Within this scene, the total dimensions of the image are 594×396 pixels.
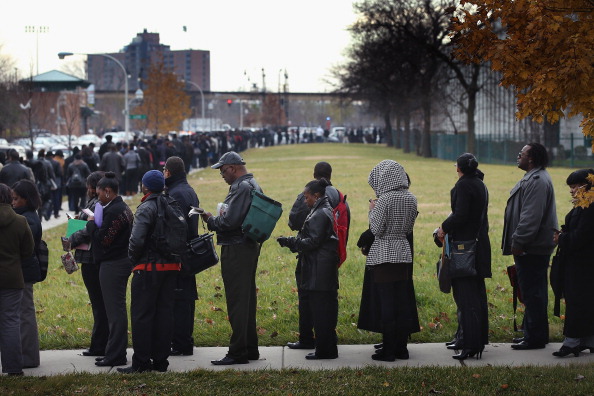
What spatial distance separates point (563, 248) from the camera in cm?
906

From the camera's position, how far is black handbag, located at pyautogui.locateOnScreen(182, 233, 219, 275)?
351 inches

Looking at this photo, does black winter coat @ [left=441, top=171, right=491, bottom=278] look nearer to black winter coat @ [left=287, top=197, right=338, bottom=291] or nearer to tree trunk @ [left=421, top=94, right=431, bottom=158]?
black winter coat @ [left=287, top=197, right=338, bottom=291]

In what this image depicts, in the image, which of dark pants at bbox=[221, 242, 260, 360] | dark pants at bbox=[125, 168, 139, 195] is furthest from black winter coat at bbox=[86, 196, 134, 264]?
dark pants at bbox=[125, 168, 139, 195]

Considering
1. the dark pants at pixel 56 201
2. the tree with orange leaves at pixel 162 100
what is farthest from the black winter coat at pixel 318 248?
the tree with orange leaves at pixel 162 100

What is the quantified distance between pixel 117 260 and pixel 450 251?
2975 mm

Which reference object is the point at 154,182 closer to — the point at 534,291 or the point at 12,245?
the point at 12,245

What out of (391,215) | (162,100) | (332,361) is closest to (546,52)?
(391,215)

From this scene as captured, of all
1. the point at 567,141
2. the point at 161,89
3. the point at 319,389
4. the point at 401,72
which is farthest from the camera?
the point at 161,89

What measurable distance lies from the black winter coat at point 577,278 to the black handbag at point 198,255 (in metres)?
3.16

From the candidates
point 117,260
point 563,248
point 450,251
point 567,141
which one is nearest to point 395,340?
point 450,251

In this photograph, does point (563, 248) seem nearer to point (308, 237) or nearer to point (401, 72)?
point (308, 237)

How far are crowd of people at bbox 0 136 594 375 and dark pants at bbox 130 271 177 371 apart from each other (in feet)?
0.04

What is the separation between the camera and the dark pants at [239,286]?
8930 mm

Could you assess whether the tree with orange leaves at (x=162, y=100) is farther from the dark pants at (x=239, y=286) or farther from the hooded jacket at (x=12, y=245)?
the hooded jacket at (x=12, y=245)
